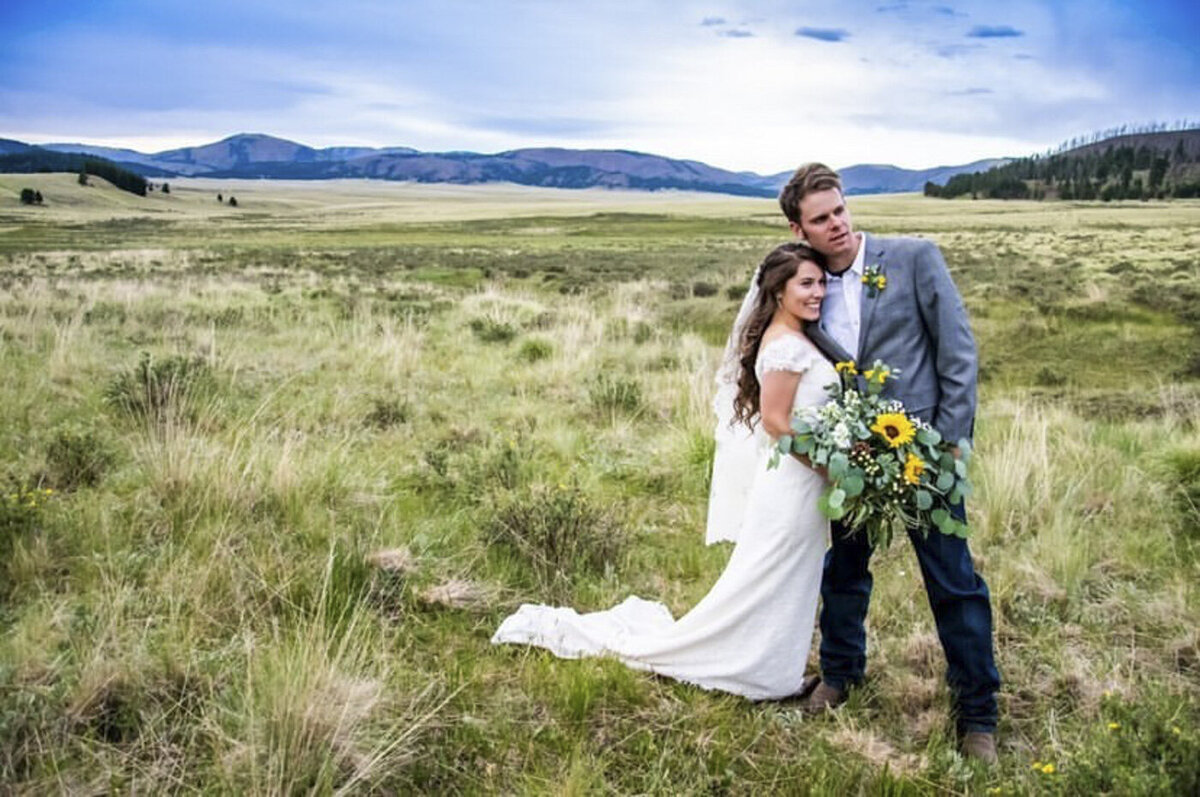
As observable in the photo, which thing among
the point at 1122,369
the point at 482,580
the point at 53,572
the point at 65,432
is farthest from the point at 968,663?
the point at 1122,369

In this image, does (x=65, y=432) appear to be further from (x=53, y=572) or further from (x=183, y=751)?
(x=183, y=751)

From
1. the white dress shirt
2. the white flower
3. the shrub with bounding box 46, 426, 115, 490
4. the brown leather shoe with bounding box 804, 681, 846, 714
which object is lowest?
the brown leather shoe with bounding box 804, 681, 846, 714

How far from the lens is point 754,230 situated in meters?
75.9

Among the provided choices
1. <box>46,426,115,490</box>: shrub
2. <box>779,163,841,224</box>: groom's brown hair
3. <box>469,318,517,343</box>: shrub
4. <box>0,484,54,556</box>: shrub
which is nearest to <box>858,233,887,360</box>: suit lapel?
<box>779,163,841,224</box>: groom's brown hair

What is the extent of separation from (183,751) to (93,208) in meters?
117

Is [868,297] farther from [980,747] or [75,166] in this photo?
[75,166]

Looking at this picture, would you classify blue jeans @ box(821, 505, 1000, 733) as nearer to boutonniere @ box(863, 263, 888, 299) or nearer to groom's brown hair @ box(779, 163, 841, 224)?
boutonniere @ box(863, 263, 888, 299)

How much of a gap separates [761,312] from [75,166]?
7960 inches

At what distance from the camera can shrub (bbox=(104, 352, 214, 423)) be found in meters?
→ 6.92

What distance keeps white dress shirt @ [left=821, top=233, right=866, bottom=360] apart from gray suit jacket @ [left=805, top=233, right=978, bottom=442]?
0.11 ft

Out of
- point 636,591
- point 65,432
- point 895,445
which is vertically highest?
point 895,445

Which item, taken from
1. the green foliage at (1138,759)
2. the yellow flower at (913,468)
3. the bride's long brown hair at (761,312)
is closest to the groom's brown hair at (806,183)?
the bride's long brown hair at (761,312)

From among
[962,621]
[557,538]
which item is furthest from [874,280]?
[557,538]

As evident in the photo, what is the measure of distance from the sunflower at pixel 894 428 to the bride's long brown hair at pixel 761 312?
1.85 ft
